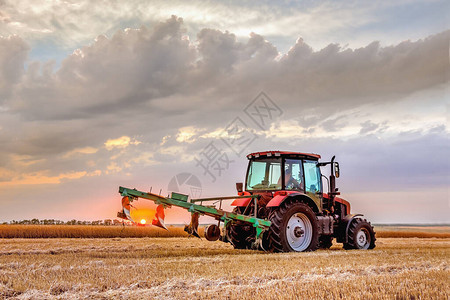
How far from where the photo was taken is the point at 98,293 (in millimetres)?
5836

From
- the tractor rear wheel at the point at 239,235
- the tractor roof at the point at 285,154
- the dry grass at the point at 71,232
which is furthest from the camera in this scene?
the dry grass at the point at 71,232

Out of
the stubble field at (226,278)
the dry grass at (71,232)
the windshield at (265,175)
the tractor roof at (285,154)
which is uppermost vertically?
the tractor roof at (285,154)

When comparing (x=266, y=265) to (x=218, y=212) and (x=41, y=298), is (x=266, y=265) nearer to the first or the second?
(x=218, y=212)

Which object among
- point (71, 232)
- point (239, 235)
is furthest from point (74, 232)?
point (239, 235)

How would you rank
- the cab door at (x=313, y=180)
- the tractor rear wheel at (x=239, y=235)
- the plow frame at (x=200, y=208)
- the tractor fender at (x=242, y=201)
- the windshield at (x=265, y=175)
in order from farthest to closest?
the tractor rear wheel at (x=239, y=235) → the cab door at (x=313, y=180) → the tractor fender at (x=242, y=201) → the windshield at (x=265, y=175) → the plow frame at (x=200, y=208)

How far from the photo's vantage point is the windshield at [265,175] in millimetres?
11898

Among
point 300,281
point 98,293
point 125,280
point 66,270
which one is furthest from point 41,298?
point 300,281

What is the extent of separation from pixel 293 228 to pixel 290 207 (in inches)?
25.3

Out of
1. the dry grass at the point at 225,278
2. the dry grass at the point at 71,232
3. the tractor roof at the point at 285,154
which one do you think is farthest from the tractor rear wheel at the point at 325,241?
the dry grass at the point at 71,232

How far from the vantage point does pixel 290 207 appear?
36.6ft

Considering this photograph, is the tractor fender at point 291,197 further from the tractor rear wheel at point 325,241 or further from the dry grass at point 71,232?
the dry grass at point 71,232

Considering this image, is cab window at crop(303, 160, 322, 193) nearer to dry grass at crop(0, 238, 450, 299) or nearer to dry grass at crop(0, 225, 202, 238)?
dry grass at crop(0, 238, 450, 299)

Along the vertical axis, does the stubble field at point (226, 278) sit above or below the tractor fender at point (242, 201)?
below

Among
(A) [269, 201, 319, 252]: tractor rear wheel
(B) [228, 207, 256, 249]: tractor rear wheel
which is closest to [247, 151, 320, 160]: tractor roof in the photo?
(A) [269, 201, 319, 252]: tractor rear wheel
